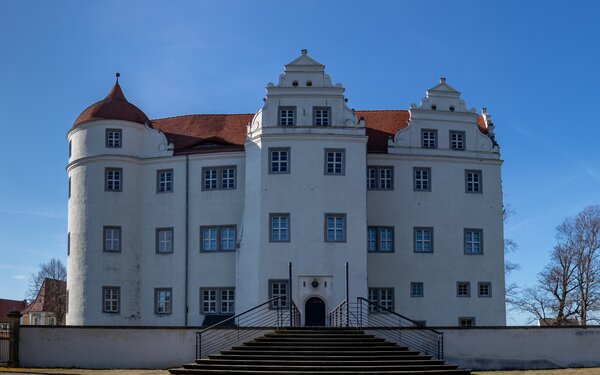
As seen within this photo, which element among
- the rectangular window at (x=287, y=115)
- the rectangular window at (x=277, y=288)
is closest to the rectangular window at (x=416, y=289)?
the rectangular window at (x=277, y=288)

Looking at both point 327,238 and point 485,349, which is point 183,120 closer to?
point 327,238

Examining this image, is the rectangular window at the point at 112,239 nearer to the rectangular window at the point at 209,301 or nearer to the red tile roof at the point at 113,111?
the rectangular window at the point at 209,301

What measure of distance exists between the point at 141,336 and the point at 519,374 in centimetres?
1376

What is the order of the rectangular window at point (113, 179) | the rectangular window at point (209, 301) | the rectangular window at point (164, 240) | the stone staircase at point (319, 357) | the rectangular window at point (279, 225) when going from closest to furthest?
the stone staircase at point (319, 357) → the rectangular window at point (279, 225) → the rectangular window at point (209, 301) → the rectangular window at point (164, 240) → the rectangular window at point (113, 179)

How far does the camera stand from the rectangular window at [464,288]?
1677 inches

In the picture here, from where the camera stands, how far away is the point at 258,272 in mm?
38781

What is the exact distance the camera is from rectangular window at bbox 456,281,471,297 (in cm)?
4259

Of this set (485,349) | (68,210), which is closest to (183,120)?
(68,210)

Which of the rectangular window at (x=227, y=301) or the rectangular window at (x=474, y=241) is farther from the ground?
the rectangular window at (x=474, y=241)

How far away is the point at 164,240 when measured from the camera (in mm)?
43375

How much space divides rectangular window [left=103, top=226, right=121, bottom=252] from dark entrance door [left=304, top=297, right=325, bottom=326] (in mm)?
10492

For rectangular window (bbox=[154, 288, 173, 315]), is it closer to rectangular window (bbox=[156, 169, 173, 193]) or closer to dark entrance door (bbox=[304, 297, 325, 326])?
rectangular window (bbox=[156, 169, 173, 193])

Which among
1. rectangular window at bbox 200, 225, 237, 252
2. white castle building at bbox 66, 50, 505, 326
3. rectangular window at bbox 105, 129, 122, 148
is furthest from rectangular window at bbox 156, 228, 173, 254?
rectangular window at bbox 105, 129, 122, 148

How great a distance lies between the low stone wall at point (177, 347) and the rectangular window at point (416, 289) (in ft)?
30.3
